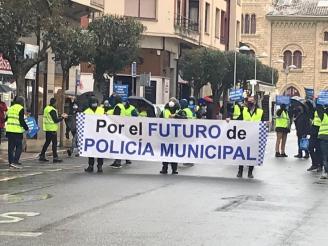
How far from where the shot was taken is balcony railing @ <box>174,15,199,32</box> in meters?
40.7

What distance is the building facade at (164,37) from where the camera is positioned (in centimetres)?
3916

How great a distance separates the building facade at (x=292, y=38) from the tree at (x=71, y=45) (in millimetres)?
60415

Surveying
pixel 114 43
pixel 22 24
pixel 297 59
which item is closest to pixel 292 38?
pixel 297 59

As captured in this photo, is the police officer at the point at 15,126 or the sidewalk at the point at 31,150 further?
the sidewalk at the point at 31,150

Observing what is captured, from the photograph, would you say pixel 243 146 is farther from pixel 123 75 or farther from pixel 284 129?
pixel 123 75

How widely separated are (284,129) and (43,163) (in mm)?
8524

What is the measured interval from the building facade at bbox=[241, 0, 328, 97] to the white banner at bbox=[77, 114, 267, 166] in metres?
68.0

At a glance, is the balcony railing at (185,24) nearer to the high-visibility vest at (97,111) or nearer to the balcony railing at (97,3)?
the balcony railing at (97,3)

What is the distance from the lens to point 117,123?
16.4m

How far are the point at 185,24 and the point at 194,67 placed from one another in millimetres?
3365

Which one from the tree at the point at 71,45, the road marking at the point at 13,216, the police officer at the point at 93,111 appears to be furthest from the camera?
the tree at the point at 71,45

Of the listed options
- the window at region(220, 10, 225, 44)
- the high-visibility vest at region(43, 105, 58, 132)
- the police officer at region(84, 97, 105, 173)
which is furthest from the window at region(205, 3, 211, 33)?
the police officer at region(84, 97, 105, 173)

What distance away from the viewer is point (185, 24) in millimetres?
41969

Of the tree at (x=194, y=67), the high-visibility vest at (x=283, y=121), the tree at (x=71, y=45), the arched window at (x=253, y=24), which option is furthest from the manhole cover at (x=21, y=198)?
the arched window at (x=253, y=24)
